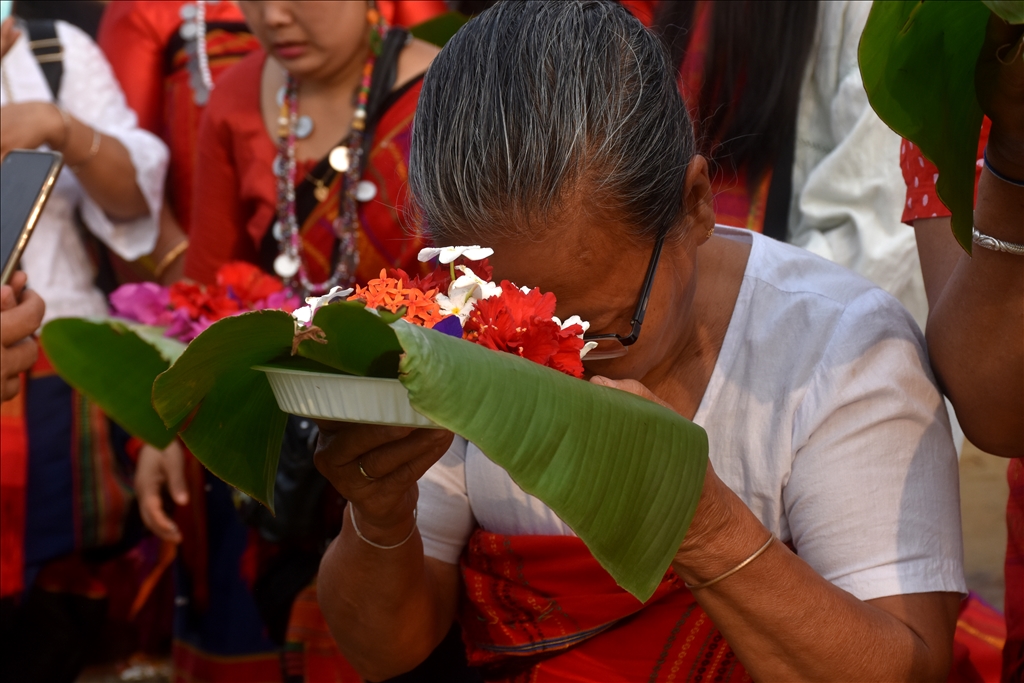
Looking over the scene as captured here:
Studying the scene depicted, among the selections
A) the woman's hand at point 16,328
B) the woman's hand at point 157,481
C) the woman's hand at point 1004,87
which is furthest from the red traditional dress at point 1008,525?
the woman's hand at point 157,481

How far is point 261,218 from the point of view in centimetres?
249

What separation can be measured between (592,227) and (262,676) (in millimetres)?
1809

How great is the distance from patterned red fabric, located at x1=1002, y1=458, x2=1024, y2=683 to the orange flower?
927 millimetres

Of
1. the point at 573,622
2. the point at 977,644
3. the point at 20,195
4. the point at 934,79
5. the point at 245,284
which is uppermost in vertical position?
the point at 934,79

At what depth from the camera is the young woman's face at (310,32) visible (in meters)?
2.34

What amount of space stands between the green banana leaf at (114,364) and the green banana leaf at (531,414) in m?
0.26

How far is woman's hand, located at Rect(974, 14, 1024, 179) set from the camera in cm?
99

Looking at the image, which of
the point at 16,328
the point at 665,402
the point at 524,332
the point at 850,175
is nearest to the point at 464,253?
the point at 524,332

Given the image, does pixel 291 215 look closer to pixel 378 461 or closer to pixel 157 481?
pixel 157 481

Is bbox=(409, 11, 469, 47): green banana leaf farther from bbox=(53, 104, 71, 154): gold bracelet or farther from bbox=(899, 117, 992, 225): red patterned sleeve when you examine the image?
bbox=(899, 117, 992, 225): red patterned sleeve

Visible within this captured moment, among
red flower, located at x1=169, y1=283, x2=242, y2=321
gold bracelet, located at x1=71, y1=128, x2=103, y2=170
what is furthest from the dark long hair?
gold bracelet, located at x1=71, y1=128, x2=103, y2=170

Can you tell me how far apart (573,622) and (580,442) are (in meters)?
0.70

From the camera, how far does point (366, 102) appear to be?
2402 mm

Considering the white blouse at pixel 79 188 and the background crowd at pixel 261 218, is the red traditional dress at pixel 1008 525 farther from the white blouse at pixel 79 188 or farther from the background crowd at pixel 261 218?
the white blouse at pixel 79 188
